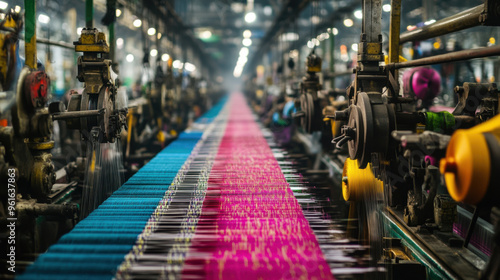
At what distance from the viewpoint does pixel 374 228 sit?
313cm

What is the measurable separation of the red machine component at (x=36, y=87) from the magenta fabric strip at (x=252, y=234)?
135 cm

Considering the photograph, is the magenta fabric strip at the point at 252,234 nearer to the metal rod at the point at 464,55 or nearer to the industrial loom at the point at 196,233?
the industrial loom at the point at 196,233

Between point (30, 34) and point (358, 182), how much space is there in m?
2.74

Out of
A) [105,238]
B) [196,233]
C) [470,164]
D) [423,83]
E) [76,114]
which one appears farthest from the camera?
[423,83]

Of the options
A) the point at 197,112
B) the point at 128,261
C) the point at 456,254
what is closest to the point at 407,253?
the point at 456,254

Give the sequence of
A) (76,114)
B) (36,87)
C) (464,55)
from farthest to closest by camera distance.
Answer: (76,114) → (36,87) → (464,55)

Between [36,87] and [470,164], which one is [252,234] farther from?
[36,87]

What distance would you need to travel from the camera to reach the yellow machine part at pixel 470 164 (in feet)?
5.19

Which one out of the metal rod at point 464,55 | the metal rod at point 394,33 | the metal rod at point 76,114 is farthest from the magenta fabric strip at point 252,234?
the metal rod at point 394,33

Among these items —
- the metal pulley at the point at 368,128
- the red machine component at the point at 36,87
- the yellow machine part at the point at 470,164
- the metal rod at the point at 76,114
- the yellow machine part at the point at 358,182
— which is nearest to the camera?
the yellow machine part at the point at 470,164

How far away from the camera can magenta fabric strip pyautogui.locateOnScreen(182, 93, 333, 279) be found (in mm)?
1906

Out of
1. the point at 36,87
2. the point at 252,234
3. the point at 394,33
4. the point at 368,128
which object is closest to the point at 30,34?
the point at 36,87

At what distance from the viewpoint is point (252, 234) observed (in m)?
2.31

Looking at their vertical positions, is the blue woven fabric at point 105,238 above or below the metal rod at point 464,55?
below
